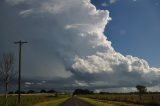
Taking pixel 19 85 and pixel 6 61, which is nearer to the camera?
pixel 6 61

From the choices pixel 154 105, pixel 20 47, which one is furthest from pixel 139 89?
pixel 20 47

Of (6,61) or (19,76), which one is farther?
(19,76)

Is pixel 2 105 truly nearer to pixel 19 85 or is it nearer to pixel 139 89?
pixel 19 85

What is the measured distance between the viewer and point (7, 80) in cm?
4650

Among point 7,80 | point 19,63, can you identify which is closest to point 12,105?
point 7,80

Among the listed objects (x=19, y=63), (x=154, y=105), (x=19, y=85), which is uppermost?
(x=19, y=63)

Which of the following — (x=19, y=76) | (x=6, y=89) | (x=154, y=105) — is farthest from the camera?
(x=154, y=105)

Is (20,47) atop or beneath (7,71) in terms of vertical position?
atop

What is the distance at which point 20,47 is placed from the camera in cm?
5672

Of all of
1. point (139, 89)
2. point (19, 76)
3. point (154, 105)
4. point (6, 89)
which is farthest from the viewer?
point (139, 89)

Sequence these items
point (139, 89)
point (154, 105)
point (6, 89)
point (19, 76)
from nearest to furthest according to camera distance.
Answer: point (6, 89) < point (19, 76) < point (154, 105) < point (139, 89)

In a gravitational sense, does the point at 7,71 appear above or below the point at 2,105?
above

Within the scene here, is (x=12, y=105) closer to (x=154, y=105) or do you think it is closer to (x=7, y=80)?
(x=7, y=80)

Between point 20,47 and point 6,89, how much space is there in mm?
12030
